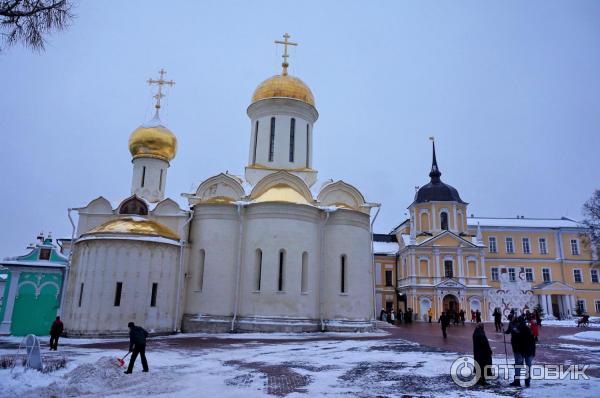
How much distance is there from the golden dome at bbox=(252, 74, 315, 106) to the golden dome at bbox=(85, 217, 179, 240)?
9.34 meters

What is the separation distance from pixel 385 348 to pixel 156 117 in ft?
58.7

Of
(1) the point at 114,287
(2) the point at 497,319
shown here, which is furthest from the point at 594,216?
(1) the point at 114,287

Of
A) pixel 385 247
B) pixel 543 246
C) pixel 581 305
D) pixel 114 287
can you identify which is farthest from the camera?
pixel 385 247

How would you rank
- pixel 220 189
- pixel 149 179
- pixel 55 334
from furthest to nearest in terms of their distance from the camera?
pixel 149 179 → pixel 220 189 → pixel 55 334

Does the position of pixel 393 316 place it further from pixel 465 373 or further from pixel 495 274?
pixel 465 373

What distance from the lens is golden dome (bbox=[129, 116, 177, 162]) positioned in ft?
78.5

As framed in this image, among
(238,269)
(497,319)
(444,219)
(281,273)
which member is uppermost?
(444,219)

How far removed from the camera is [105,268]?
57.8ft

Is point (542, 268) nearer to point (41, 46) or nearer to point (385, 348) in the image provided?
point (385, 348)

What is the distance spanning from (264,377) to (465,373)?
412 cm

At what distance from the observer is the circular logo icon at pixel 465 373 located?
849 centimetres

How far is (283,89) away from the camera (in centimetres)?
2434

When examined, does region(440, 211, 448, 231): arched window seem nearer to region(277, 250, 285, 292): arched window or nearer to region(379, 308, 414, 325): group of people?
region(379, 308, 414, 325): group of people

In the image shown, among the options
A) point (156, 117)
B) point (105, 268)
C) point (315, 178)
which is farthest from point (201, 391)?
point (156, 117)
